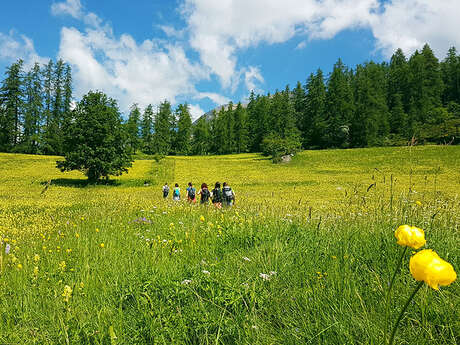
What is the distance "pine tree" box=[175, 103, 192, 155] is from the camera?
8494 centimetres

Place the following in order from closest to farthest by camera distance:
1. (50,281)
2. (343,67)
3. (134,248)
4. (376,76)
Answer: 1. (50,281)
2. (134,248)
3. (376,76)
4. (343,67)

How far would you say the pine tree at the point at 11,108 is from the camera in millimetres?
59656

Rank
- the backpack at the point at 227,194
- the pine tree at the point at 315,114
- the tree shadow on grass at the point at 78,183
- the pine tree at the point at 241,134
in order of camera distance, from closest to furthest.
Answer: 1. the backpack at the point at 227,194
2. the tree shadow on grass at the point at 78,183
3. the pine tree at the point at 315,114
4. the pine tree at the point at 241,134

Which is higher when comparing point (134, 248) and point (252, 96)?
point (252, 96)

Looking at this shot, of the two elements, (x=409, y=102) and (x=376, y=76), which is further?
(x=376, y=76)

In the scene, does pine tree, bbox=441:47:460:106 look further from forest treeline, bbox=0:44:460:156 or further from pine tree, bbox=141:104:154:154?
pine tree, bbox=141:104:154:154

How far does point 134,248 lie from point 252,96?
98119mm

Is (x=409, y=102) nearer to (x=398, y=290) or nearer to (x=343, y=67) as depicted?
(x=343, y=67)

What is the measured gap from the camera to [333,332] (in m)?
1.67

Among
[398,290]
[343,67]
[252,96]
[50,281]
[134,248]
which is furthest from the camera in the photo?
[252,96]

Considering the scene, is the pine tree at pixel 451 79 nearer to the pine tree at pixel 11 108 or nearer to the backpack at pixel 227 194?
the backpack at pixel 227 194

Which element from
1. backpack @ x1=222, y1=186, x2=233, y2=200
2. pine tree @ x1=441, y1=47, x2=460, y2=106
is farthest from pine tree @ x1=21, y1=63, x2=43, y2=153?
pine tree @ x1=441, y1=47, x2=460, y2=106

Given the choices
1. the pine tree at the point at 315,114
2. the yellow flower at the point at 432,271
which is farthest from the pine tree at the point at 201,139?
the yellow flower at the point at 432,271

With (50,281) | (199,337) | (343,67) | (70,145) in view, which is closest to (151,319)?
(199,337)
